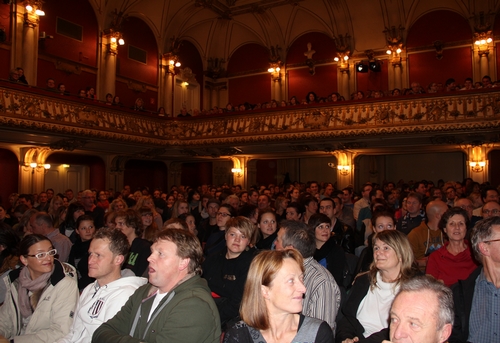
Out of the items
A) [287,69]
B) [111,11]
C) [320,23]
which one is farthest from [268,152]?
[111,11]

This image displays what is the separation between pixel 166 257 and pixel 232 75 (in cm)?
1873

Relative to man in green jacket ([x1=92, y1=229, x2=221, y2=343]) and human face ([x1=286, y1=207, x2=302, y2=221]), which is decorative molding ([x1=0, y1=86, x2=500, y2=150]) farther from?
man in green jacket ([x1=92, y1=229, x2=221, y2=343])

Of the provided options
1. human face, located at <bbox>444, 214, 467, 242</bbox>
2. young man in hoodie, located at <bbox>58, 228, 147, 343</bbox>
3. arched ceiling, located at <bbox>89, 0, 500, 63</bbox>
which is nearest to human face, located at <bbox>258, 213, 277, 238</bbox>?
human face, located at <bbox>444, 214, 467, 242</bbox>

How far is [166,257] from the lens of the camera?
264 cm

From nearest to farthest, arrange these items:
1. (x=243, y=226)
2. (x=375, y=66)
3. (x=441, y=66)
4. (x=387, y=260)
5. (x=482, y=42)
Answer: (x=387, y=260), (x=243, y=226), (x=482, y=42), (x=441, y=66), (x=375, y=66)

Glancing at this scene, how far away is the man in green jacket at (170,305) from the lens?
233cm

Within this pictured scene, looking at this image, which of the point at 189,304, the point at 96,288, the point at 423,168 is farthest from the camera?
the point at 423,168

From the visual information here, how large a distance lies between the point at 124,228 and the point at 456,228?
3437 mm

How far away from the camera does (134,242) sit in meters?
4.72

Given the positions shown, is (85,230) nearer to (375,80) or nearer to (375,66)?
(375,66)

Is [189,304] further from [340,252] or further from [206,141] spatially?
[206,141]

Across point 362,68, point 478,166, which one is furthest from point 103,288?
point 362,68

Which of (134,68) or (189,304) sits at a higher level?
(134,68)

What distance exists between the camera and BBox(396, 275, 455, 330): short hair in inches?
74.6
